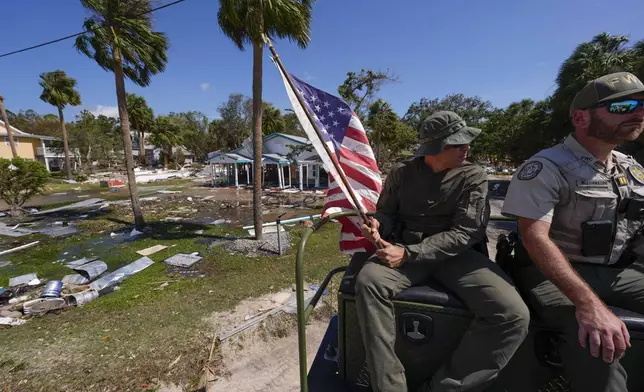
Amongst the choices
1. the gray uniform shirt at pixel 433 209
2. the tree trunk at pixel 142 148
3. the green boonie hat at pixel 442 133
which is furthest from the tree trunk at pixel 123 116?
the tree trunk at pixel 142 148

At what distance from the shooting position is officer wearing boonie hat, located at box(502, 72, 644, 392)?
151cm

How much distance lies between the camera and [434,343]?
66.7 inches

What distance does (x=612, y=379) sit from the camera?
1.39 m

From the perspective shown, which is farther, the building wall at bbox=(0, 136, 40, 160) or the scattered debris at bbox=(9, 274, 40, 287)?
the building wall at bbox=(0, 136, 40, 160)

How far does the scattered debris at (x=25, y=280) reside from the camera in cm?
640

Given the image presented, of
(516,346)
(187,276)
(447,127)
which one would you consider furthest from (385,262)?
(187,276)

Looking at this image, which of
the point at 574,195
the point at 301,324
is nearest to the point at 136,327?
the point at 301,324

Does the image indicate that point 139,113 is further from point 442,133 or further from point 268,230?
point 442,133

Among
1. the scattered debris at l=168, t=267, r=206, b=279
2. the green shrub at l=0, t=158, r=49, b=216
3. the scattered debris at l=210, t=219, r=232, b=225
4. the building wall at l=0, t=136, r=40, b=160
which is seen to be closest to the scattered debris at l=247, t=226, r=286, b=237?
the scattered debris at l=210, t=219, r=232, b=225

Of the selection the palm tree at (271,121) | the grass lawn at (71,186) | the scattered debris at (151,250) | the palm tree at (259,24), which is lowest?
the scattered debris at (151,250)

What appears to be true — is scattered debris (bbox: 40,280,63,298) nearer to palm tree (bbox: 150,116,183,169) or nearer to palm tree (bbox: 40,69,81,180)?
palm tree (bbox: 40,69,81,180)

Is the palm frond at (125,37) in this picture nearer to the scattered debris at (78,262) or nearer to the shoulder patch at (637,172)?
the scattered debris at (78,262)

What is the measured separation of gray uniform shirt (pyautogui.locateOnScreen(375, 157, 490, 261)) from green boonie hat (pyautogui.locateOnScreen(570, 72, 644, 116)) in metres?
0.71

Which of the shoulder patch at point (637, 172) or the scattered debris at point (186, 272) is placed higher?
the shoulder patch at point (637, 172)
